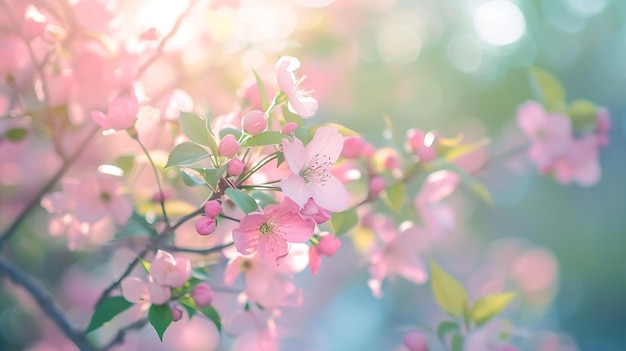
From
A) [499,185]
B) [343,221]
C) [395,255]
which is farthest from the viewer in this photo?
[499,185]

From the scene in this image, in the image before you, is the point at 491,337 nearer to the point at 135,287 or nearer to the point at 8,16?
the point at 135,287

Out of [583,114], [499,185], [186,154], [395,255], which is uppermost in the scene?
[186,154]

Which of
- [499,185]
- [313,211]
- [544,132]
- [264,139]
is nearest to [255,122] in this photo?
[264,139]

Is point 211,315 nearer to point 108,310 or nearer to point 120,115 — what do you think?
point 108,310

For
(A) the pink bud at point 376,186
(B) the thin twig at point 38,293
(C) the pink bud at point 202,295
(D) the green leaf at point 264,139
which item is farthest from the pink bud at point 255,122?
(B) the thin twig at point 38,293

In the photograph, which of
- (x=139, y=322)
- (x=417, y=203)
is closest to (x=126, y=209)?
(x=139, y=322)

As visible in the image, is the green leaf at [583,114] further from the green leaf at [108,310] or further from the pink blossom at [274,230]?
the green leaf at [108,310]
